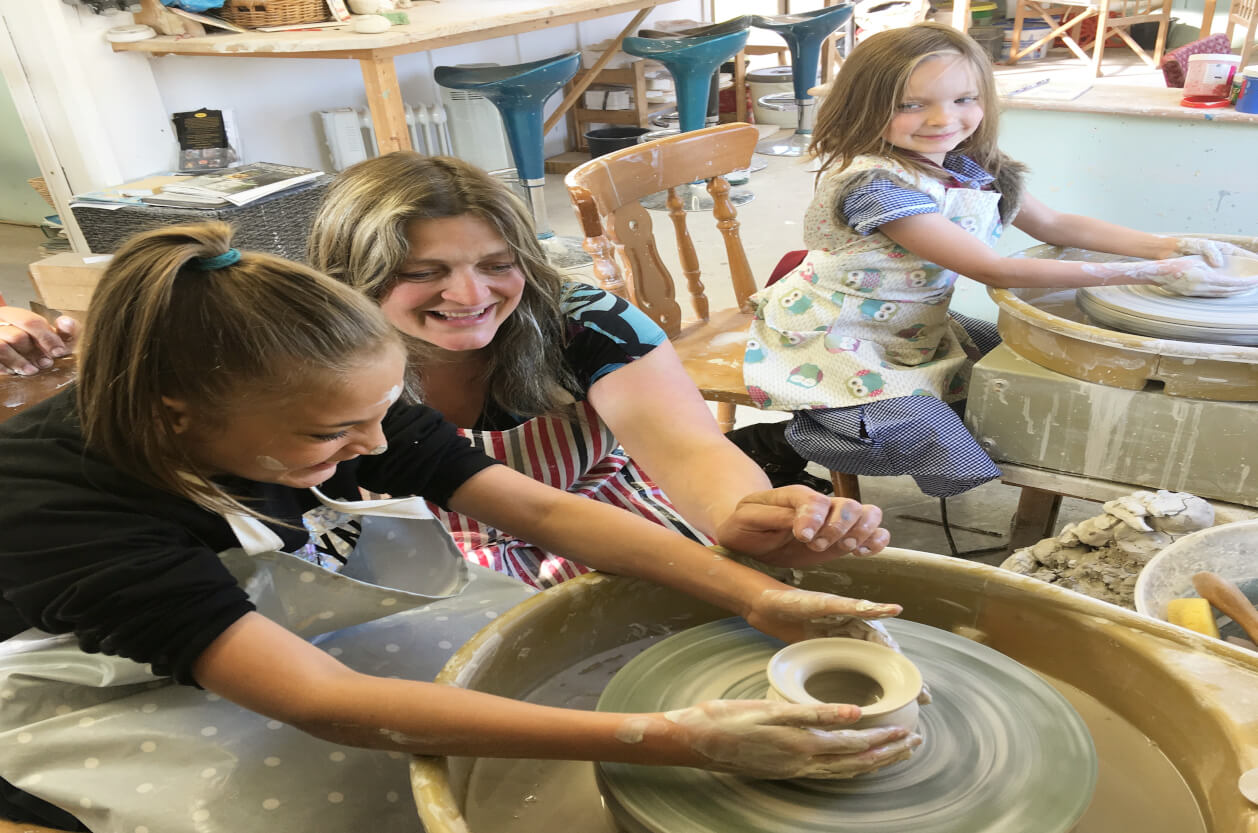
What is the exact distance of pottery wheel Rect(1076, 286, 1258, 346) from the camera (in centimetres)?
161

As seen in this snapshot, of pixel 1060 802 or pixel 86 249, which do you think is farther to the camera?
pixel 86 249

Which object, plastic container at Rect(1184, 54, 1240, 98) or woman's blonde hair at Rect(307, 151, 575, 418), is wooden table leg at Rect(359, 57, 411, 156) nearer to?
woman's blonde hair at Rect(307, 151, 575, 418)

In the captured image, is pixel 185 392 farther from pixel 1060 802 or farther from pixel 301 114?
pixel 301 114

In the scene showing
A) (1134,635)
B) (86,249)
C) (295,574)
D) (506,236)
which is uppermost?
(506,236)

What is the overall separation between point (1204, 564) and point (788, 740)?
2.97 feet

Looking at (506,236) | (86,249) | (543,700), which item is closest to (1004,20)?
(86,249)

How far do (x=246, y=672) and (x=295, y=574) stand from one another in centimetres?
20

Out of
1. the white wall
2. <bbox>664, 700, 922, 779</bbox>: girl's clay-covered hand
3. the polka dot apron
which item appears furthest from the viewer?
the white wall

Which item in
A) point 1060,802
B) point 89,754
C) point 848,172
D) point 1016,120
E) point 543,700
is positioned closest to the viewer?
point 1060,802

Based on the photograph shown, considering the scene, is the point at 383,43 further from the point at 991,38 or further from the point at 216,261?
the point at 991,38

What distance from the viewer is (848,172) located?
1.98m

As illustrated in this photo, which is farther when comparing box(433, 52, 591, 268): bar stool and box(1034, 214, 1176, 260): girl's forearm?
box(433, 52, 591, 268): bar stool

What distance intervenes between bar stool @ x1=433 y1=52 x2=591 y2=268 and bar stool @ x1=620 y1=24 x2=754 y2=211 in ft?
1.80

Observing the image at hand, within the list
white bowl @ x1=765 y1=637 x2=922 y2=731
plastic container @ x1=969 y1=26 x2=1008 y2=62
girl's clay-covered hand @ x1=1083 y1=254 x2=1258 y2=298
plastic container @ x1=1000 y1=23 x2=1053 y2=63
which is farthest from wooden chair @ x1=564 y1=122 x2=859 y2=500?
plastic container @ x1=969 y1=26 x2=1008 y2=62
